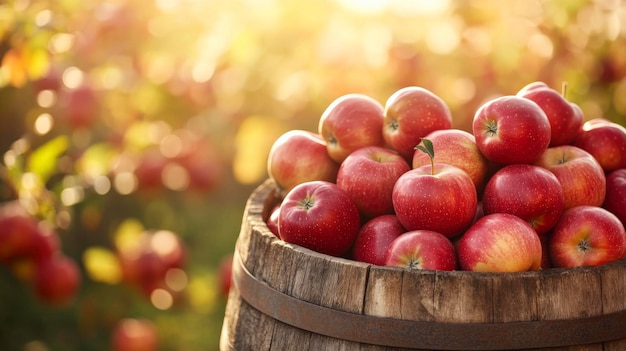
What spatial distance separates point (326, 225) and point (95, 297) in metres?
2.36

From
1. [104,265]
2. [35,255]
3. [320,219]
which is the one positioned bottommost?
[104,265]

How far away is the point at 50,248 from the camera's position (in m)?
3.21

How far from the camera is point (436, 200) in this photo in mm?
1957

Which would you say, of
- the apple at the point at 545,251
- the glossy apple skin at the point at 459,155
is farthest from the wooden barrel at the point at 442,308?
the glossy apple skin at the point at 459,155

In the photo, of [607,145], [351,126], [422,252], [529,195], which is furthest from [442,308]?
[607,145]

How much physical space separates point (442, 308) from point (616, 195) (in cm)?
78

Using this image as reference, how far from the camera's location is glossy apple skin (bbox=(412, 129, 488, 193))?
83.8 inches

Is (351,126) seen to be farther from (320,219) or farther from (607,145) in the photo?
(607,145)

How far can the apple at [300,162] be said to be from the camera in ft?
7.83

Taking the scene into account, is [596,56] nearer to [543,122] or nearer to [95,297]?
[543,122]

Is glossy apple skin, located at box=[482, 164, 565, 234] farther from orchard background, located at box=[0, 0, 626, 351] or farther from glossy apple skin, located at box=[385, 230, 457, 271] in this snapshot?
orchard background, located at box=[0, 0, 626, 351]

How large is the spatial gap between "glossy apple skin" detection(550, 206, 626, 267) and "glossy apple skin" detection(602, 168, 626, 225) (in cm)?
18

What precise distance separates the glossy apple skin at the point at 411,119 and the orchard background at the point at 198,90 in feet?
4.56

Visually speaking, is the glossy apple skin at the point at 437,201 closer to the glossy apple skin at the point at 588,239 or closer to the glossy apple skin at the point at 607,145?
the glossy apple skin at the point at 588,239
